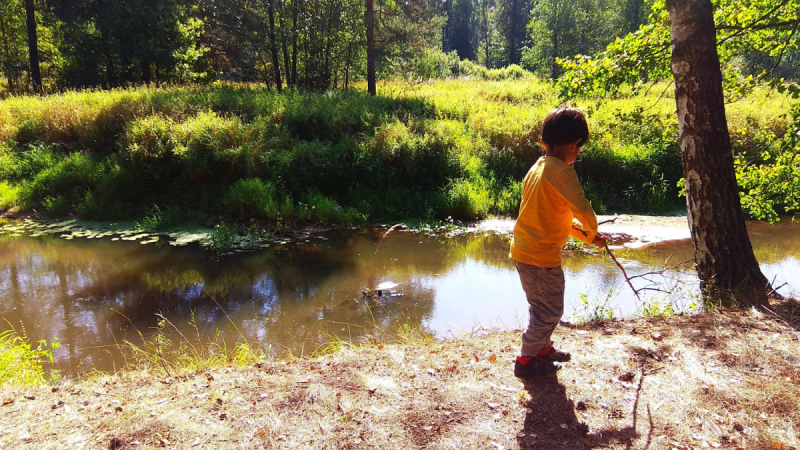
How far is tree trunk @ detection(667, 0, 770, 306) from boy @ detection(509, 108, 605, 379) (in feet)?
6.74

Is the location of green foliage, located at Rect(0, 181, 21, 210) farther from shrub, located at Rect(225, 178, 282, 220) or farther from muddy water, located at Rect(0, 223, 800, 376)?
shrub, located at Rect(225, 178, 282, 220)

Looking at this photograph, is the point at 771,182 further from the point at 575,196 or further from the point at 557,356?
the point at 575,196

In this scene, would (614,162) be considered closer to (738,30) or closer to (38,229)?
(738,30)

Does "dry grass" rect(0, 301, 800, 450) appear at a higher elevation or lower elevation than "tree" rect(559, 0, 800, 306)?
lower

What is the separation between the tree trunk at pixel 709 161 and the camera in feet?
13.5

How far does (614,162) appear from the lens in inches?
465

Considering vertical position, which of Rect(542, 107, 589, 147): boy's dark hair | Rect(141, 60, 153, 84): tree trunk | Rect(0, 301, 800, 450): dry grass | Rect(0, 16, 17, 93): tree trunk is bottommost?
Rect(0, 301, 800, 450): dry grass

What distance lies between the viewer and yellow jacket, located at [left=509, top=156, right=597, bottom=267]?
281 cm

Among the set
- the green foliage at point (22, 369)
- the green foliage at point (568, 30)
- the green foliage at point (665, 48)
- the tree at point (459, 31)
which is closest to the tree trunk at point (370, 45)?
the green foliage at point (568, 30)

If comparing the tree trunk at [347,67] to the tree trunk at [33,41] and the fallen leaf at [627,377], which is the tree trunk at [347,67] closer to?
the tree trunk at [33,41]

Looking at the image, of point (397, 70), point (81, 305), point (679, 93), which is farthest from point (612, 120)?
point (81, 305)

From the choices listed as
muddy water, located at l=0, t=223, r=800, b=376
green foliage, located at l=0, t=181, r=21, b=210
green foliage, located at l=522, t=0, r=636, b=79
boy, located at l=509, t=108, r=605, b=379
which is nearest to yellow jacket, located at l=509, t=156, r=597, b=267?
boy, located at l=509, t=108, r=605, b=379

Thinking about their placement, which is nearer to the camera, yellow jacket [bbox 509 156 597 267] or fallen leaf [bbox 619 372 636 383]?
yellow jacket [bbox 509 156 597 267]

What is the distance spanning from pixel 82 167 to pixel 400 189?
336 inches
